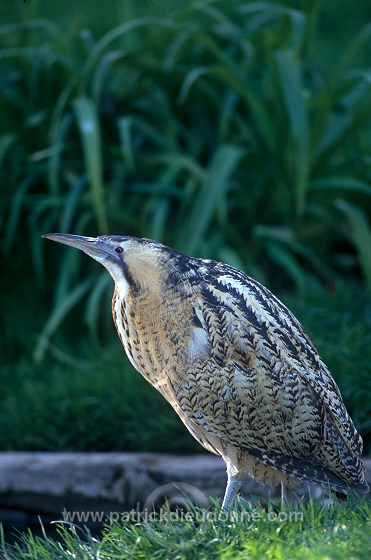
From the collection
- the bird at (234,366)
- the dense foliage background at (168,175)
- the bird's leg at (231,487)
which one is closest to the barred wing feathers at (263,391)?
the bird at (234,366)

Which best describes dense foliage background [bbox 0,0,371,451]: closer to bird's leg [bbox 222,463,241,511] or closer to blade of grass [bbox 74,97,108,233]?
blade of grass [bbox 74,97,108,233]

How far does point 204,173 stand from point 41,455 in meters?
2.19

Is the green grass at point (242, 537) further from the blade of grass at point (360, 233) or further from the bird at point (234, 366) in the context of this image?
the blade of grass at point (360, 233)

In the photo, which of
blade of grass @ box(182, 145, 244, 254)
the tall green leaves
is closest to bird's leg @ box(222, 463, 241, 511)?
the tall green leaves

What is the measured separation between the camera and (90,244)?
11.3 feet

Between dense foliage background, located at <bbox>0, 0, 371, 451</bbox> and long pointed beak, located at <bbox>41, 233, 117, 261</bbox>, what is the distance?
4.99 feet

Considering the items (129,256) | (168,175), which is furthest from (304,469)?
(168,175)

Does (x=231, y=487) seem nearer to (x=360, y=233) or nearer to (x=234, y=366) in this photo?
(x=234, y=366)

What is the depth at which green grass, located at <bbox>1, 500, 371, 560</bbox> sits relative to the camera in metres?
2.68

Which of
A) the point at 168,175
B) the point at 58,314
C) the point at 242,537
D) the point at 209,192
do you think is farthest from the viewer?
the point at 168,175

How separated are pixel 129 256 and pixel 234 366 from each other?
1.84 feet

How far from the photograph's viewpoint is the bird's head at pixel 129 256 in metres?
3.43

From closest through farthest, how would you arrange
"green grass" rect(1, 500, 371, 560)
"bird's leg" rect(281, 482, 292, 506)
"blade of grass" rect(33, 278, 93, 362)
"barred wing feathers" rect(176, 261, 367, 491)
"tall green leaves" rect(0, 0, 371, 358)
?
1. "green grass" rect(1, 500, 371, 560)
2. "barred wing feathers" rect(176, 261, 367, 491)
3. "bird's leg" rect(281, 482, 292, 506)
4. "blade of grass" rect(33, 278, 93, 362)
5. "tall green leaves" rect(0, 0, 371, 358)

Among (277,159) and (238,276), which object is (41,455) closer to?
(238,276)
